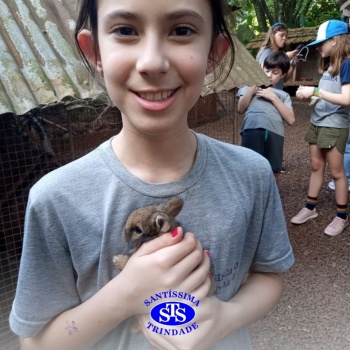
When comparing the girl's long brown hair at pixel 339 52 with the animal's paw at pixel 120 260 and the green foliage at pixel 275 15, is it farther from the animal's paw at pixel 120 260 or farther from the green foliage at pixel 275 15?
the green foliage at pixel 275 15

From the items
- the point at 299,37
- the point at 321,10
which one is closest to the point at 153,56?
the point at 299,37

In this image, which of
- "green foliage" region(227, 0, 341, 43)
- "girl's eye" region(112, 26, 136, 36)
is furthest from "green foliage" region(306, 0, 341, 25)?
"girl's eye" region(112, 26, 136, 36)

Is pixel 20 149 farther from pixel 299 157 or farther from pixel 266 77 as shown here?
pixel 299 157

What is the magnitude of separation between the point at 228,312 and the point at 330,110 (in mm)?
3443

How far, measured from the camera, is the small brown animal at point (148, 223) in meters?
0.77

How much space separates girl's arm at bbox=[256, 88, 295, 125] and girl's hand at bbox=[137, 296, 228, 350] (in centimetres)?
337

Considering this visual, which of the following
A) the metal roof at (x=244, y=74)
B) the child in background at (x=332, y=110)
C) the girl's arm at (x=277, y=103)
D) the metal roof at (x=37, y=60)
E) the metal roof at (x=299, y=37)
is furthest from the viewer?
the metal roof at (x=299, y=37)

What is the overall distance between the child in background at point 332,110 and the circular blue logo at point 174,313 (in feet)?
10.8

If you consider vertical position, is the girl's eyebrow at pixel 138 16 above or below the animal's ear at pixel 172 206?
above

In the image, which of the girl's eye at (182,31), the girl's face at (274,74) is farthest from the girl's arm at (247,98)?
the girl's eye at (182,31)

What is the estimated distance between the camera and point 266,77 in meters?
3.96

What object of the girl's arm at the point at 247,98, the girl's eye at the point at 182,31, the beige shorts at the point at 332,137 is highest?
the girl's eye at the point at 182,31

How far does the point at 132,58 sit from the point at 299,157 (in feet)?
24.1

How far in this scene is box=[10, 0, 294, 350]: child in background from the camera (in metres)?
0.76
